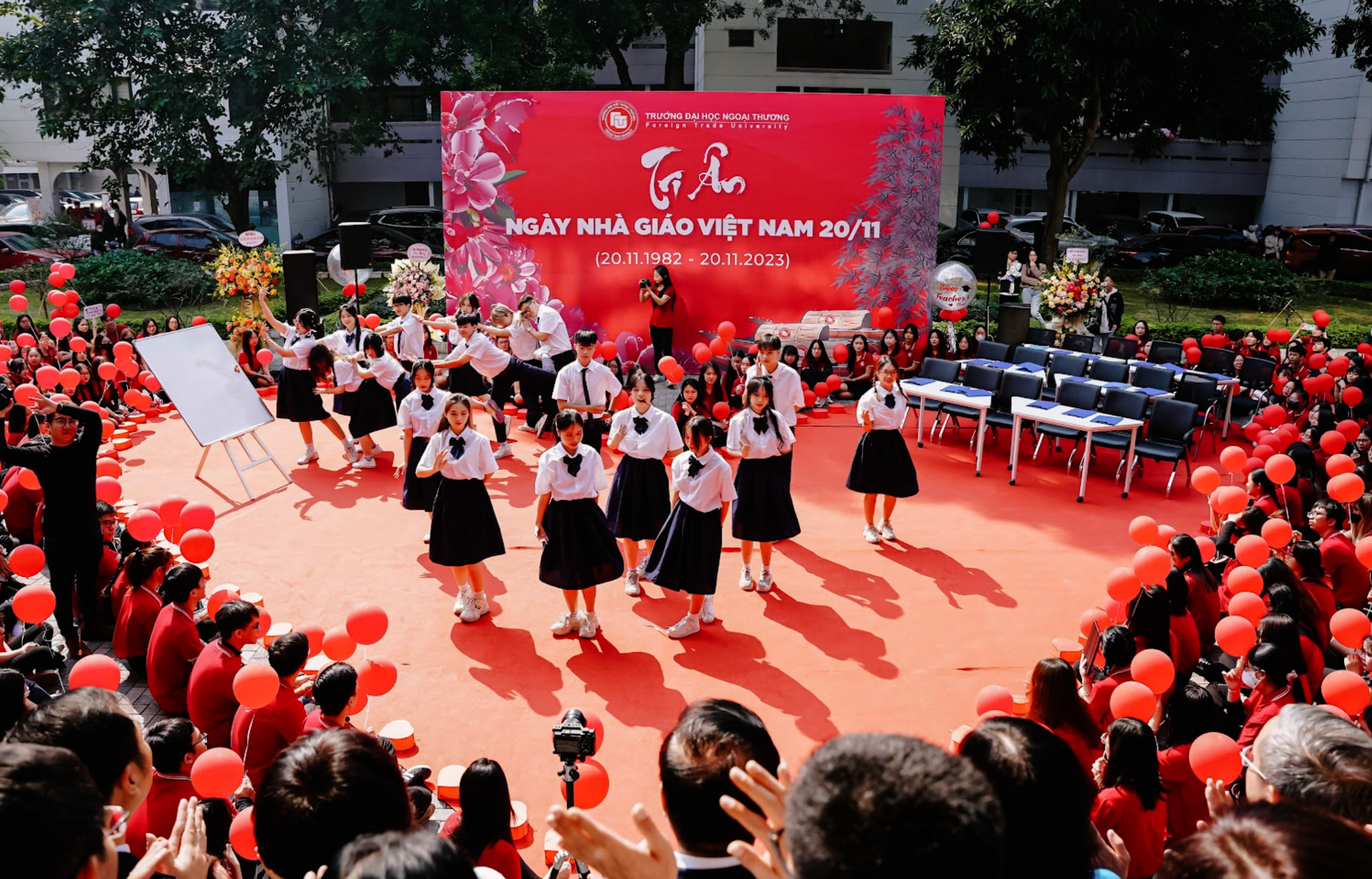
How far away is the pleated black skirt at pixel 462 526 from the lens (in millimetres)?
6309

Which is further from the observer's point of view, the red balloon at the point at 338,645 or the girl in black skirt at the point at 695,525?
the girl in black skirt at the point at 695,525

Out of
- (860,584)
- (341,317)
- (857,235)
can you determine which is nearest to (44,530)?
(341,317)

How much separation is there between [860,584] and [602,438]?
338cm

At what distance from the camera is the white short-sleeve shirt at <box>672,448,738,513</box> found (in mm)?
6086

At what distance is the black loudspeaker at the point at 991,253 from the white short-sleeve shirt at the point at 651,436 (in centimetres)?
725

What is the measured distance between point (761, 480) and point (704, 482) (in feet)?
2.96

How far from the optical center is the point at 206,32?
19906mm

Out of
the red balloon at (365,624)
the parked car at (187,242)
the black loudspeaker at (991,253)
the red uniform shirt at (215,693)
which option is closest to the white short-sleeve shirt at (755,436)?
the red balloon at (365,624)

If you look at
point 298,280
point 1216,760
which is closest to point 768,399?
point 1216,760

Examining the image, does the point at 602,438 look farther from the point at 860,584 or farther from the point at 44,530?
the point at 44,530

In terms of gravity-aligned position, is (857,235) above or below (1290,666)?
above

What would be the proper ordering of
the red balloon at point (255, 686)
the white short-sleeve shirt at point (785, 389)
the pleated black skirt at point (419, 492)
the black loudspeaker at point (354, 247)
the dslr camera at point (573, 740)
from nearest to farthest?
the dslr camera at point (573, 740), the red balloon at point (255, 686), the pleated black skirt at point (419, 492), the white short-sleeve shirt at point (785, 389), the black loudspeaker at point (354, 247)

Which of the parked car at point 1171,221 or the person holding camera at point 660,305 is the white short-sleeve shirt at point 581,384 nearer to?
the person holding camera at point 660,305

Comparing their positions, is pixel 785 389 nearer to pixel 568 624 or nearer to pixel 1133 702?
pixel 568 624
